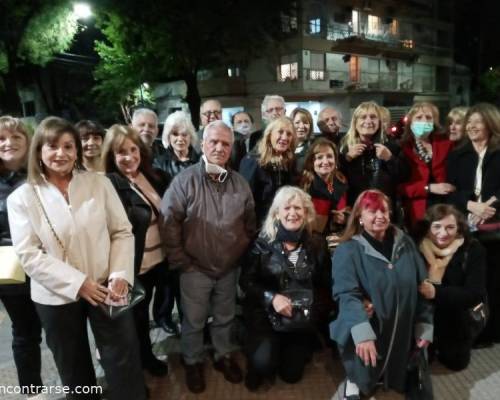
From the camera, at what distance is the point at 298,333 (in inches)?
142

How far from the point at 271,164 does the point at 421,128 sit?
161cm

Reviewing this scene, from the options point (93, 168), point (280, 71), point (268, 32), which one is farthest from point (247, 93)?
point (93, 168)

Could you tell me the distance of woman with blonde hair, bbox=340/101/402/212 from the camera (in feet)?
13.8

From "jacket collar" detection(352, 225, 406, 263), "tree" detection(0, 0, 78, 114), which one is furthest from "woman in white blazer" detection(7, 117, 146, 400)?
"tree" detection(0, 0, 78, 114)

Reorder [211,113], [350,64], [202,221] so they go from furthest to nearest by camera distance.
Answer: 1. [350,64]
2. [211,113]
3. [202,221]

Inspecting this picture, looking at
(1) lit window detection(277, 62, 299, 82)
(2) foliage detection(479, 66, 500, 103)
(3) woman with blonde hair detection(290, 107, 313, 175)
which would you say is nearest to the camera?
(3) woman with blonde hair detection(290, 107, 313, 175)

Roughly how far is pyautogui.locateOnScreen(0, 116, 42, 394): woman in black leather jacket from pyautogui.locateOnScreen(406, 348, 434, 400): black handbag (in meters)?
2.74

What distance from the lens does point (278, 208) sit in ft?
11.5

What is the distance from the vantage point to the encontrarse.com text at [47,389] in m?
2.87

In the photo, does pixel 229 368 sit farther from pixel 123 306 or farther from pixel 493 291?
pixel 493 291

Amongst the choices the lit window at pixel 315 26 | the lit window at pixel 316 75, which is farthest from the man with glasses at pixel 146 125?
the lit window at pixel 315 26

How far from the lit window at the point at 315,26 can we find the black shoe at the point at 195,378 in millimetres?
25683

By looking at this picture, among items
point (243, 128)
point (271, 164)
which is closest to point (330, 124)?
point (243, 128)

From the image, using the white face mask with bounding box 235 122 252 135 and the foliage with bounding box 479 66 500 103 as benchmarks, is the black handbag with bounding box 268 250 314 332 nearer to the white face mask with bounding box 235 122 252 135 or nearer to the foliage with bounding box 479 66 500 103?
the white face mask with bounding box 235 122 252 135
